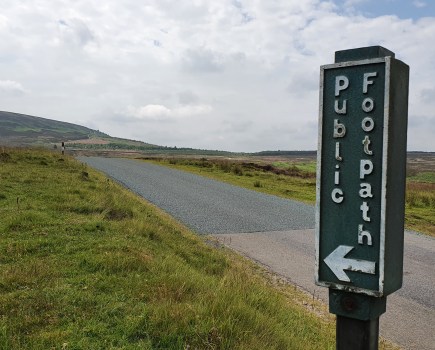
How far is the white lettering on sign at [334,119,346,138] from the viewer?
233cm

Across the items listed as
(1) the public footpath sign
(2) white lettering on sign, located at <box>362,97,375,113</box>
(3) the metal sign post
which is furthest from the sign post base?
(2) white lettering on sign, located at <box>362,97,375,113</box>

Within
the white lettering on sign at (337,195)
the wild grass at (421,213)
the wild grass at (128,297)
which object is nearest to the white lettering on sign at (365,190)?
the white lettering on sign at (337,195)

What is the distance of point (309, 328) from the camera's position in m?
4.67

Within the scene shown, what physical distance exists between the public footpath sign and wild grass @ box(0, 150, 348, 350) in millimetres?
1420

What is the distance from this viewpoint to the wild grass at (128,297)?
132 inches

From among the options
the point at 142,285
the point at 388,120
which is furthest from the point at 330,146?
the point at 142,285

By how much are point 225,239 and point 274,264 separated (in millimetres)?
1887

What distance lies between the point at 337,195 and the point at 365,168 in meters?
0.22

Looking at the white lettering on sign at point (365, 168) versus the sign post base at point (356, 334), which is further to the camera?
the sign post base at point (356, 334)

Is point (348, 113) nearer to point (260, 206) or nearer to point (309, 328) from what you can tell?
point (309, 328)

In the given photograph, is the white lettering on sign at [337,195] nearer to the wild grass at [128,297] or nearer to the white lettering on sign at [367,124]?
the white lettering on sign at [367,124]

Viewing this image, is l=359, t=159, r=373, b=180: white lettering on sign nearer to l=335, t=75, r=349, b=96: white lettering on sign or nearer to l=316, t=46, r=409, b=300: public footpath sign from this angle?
l=316, t=46, r=409, b=300: public footpath sign

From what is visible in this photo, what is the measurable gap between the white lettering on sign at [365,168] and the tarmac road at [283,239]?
3476mm

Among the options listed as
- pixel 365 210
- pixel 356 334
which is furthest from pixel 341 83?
pixel 356 334
